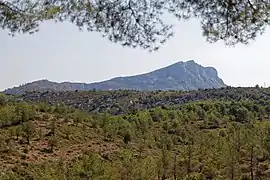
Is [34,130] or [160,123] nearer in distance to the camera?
[34,130]

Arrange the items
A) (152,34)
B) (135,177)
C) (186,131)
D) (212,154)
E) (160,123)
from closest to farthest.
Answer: (152,34) < (135,177) < (212,154) < (186,131) < (160,123)

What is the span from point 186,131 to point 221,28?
185 feet

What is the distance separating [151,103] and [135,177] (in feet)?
238

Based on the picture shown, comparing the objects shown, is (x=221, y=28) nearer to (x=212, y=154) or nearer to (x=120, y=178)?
(x=120, y=178)

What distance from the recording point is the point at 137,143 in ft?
180

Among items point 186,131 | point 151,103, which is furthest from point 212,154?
point 151,103

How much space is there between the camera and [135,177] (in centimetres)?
2752

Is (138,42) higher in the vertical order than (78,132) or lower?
higher

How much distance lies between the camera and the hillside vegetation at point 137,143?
3070 centimetres

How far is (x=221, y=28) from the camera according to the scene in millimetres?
5574

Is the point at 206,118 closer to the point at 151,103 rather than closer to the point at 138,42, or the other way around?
the point at 151,103

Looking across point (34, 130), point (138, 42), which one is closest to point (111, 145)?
point (34, 130)

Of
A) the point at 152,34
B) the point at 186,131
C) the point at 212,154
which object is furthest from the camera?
the point at 186,131

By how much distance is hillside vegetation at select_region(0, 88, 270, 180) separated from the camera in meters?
30.7
